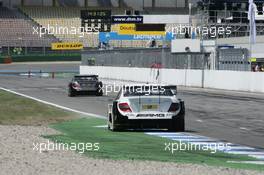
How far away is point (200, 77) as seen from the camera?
49.3 meters

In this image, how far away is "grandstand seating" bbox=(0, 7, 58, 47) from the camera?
91.4 metres

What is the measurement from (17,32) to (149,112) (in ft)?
249

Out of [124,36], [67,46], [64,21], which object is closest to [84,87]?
[124,36]

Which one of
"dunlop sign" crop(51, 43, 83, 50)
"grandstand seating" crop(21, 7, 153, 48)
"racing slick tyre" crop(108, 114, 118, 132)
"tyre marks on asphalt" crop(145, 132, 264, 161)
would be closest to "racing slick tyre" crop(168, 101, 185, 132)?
"tyre marks on asphalt" crop(145, 132, 264, 161)

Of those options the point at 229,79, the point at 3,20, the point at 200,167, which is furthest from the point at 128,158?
the point at 3,20

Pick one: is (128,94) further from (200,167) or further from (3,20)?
(3,20)

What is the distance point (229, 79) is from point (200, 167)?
113ft

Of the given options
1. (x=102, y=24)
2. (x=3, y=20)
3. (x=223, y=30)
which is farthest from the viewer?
(x=3, y=20)

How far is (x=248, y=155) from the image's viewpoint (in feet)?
43.3

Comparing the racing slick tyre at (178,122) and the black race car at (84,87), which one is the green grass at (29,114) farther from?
the black race car at (84,87)

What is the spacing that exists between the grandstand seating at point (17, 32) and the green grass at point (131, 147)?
241 ft

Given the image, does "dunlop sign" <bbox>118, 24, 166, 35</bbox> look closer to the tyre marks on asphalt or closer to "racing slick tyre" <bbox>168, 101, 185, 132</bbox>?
"racing slick tyre" <bbox>168, 101, 185, 132</bbox>

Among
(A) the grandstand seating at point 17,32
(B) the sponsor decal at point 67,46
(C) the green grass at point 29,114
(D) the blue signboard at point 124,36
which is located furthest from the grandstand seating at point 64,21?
(C) the green grass at point 29,114

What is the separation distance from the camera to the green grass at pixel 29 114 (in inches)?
855
